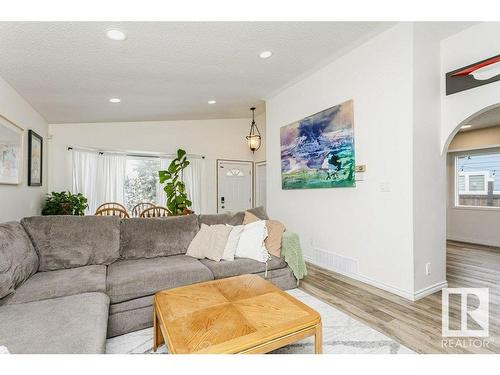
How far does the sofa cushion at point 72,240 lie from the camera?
2299 millimetres

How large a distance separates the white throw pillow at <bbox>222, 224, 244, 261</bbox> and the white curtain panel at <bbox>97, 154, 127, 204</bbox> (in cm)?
314

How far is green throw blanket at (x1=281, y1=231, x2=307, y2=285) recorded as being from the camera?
2.80 m

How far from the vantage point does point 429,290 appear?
8.64ft

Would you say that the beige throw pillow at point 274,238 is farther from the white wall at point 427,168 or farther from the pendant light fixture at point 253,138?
the pendant light fixture at point 253,138

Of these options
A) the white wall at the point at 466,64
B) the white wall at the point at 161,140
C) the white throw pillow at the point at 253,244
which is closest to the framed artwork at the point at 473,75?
the white wall at the point at 466,64

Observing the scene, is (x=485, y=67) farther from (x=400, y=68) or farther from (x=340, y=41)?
(x=340, y=41)

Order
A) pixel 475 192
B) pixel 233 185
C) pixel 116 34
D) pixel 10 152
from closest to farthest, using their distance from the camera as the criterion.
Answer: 1. pixel 116 34
2. pixel 10 152
3. pixel 475 192
4. pixel 233 185

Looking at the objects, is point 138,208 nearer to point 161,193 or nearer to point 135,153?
point 161,193

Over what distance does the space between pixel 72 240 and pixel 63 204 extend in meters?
2.09

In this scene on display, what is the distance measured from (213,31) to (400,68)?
1832 mm

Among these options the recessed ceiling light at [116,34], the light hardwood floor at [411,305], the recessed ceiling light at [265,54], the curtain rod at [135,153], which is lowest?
the light hardwood floor at [411,305]

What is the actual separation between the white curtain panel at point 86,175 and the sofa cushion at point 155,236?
258cm

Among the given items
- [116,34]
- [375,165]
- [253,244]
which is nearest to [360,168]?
[375,165]
